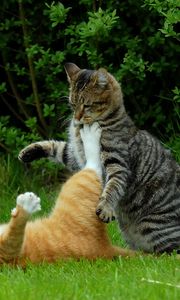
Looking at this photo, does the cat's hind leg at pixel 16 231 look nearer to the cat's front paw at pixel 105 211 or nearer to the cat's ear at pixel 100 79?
the cat's front paw at pixel 105 211

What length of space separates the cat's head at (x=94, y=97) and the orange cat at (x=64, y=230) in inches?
24.3

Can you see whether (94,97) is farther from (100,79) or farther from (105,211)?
(105,211)

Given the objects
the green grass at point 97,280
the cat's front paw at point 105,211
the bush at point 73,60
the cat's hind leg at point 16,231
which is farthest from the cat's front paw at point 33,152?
the bush at point 73,60

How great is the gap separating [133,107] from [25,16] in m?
1.57

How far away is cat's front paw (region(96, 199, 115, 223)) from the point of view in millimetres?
5472

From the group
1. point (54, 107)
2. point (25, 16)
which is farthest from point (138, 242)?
point (25, 16)

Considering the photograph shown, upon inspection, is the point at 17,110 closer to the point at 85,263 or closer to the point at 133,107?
the point at 133,107

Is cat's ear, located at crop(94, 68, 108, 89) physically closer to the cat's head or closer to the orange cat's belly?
the cat's head

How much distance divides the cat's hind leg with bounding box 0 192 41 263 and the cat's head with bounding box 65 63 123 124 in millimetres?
1253

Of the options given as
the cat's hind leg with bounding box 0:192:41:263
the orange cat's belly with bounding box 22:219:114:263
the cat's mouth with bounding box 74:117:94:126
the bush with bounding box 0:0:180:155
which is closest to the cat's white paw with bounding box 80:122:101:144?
the cat's mouth with bounding box 74:117:94:126

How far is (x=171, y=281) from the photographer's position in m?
4.29

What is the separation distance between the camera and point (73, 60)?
9.14 m

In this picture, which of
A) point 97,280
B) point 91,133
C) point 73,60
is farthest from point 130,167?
point 73,60

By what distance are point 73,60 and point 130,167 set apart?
3.34m
